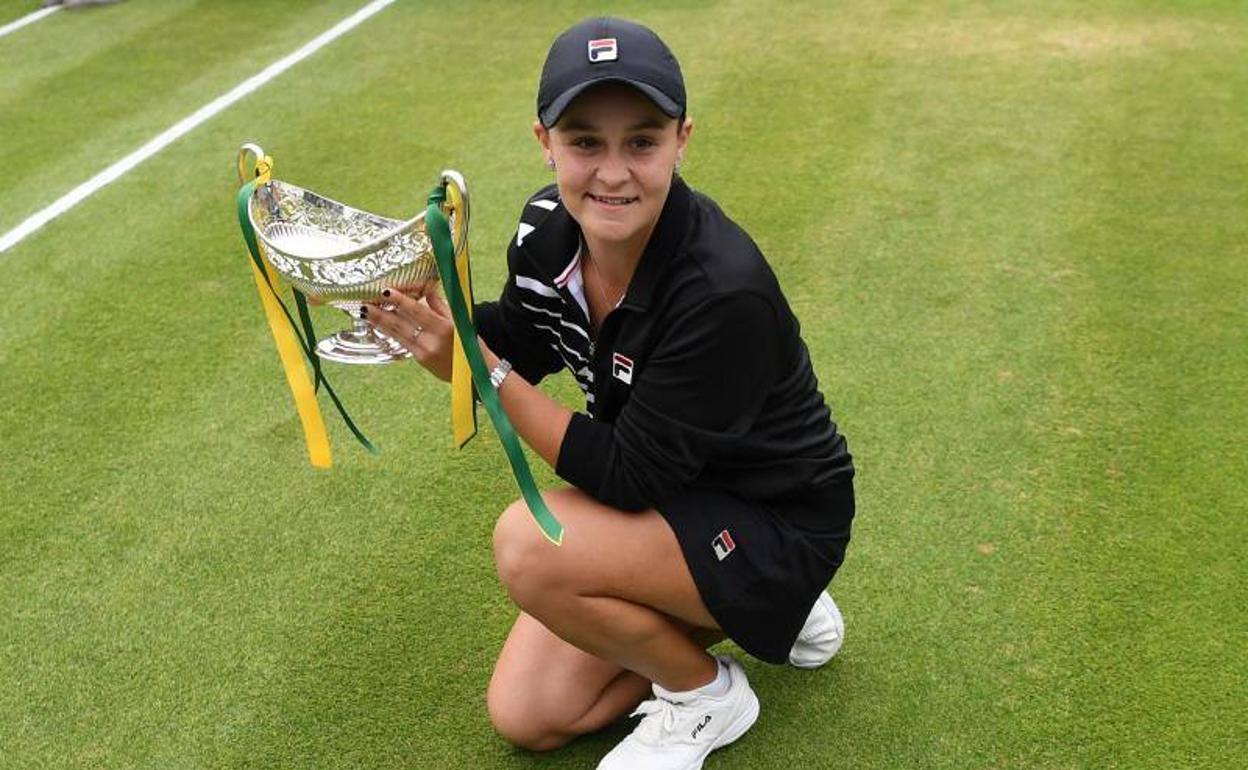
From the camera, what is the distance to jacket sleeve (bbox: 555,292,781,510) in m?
1.95

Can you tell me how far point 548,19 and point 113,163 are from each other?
2.52 metres

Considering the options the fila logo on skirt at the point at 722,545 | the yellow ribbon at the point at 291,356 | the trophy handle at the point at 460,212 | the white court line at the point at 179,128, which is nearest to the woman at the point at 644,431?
the fila logo on skirt at the point at 722,545

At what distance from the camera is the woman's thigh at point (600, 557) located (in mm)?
2100

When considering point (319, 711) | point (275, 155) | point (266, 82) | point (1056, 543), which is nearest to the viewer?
point (319, 711)

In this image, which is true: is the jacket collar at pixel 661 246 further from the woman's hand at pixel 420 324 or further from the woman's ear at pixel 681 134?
the woman's hand at pixel 420 324

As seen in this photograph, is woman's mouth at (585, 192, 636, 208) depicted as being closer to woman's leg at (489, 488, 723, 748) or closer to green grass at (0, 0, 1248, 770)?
woman's leg at (489, 488, 723, 748)

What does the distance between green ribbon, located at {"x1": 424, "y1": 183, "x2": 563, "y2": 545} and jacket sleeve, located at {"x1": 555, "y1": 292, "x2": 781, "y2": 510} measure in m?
0.09

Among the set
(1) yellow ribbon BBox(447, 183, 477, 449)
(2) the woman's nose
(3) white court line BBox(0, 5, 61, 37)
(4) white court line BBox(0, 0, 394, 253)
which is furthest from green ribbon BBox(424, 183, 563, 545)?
(3) white court line BBox(0, 5, 61, 37)

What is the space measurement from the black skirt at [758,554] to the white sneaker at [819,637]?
23cm

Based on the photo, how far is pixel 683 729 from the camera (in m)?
2.27

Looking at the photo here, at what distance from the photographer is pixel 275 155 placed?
5.01m

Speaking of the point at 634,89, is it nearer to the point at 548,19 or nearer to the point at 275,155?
the point at 275,155

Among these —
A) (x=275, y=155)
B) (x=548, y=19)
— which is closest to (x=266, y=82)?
(x=275, y=155)

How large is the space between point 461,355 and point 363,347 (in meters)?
0.20
